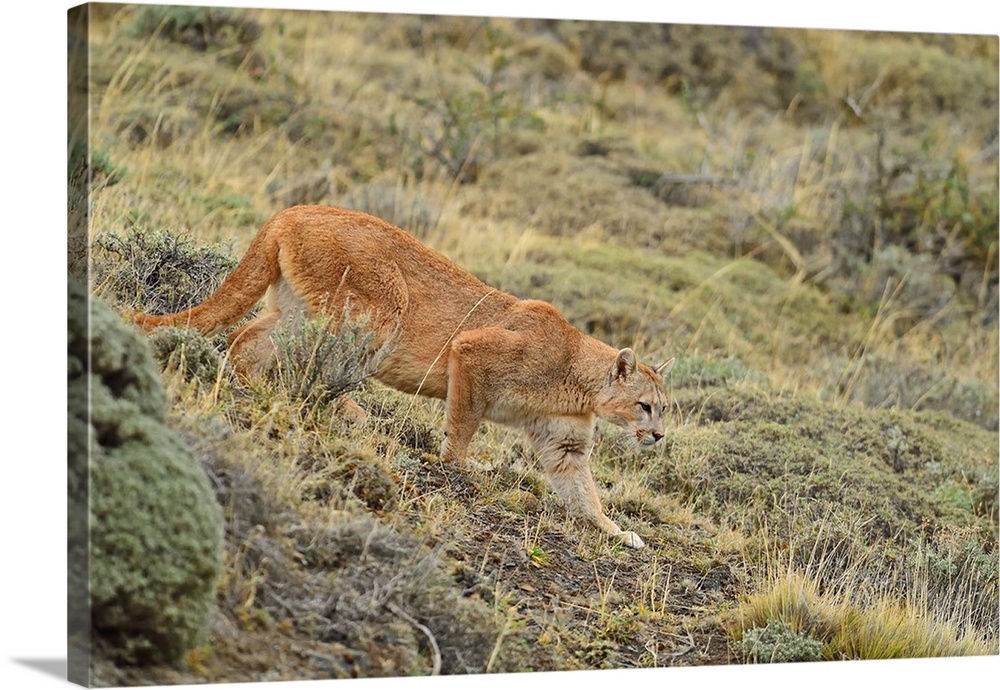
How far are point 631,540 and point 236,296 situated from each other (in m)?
2.88

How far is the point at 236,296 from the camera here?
7.74 m

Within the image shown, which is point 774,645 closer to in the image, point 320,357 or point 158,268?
point 320,357

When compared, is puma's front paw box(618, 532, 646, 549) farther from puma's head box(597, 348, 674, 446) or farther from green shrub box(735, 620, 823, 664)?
green shrub box(735, 620, 823, 664)

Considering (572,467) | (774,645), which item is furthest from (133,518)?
(774,645)

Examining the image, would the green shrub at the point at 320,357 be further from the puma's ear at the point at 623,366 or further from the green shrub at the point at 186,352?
the puma's ear at the point at 623,366

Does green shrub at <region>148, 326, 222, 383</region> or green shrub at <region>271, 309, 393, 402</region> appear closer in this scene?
green shrub at <region>148, 326, 222, 383</region>

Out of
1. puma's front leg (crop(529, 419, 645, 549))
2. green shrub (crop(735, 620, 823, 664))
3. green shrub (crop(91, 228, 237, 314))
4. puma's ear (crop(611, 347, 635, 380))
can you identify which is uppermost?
green shrub (crop(91, 228, 237, 314))

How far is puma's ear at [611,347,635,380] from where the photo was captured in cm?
855

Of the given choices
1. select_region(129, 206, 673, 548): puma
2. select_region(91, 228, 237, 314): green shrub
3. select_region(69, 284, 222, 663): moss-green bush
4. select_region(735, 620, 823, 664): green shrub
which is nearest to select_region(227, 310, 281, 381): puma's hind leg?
select_region(129, 206, 673, 548): puma

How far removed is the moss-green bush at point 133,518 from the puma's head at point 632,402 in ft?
9.65

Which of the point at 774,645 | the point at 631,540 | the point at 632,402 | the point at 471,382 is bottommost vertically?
the point at 774,645

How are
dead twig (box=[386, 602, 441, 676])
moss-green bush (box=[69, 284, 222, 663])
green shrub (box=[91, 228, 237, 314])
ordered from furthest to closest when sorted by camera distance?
1. green shrub (box=[91, 228, 237, 314])
2. dead twig (box=[386, 602, 441, 676])
3. moss-green bush (box=[69, 284, 222, 663])

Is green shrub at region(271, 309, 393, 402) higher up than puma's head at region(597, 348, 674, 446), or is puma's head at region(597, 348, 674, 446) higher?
green shrub at region(271, 309, 393, 402)

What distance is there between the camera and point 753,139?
15.7 m
